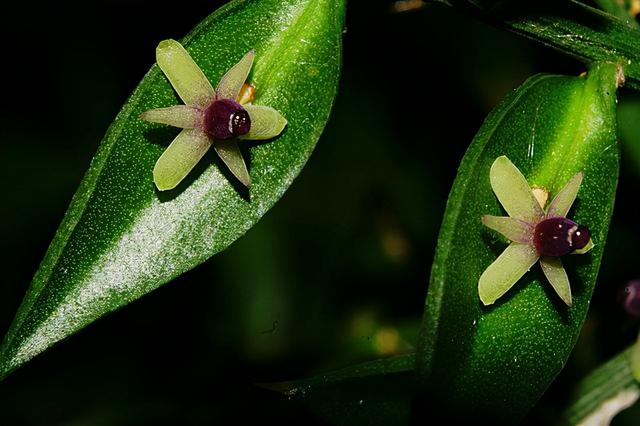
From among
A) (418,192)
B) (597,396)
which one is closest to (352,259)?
(418,192)

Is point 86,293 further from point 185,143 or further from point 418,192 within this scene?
point 418,192

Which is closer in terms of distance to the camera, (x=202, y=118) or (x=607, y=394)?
(x=202, y=118)

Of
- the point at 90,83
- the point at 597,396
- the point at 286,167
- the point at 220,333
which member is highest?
the point at 286,167

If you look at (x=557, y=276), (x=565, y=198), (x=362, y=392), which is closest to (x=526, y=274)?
(x=557, y=276)

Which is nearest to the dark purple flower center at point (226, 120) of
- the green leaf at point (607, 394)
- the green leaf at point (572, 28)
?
the green leaf at point (572, 28)

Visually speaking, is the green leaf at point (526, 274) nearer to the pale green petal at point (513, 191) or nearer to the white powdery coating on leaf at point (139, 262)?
the pale green petal at point (513, 191)

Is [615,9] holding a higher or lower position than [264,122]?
higher

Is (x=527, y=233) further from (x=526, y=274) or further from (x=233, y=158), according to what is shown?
(x=233, y=158)
